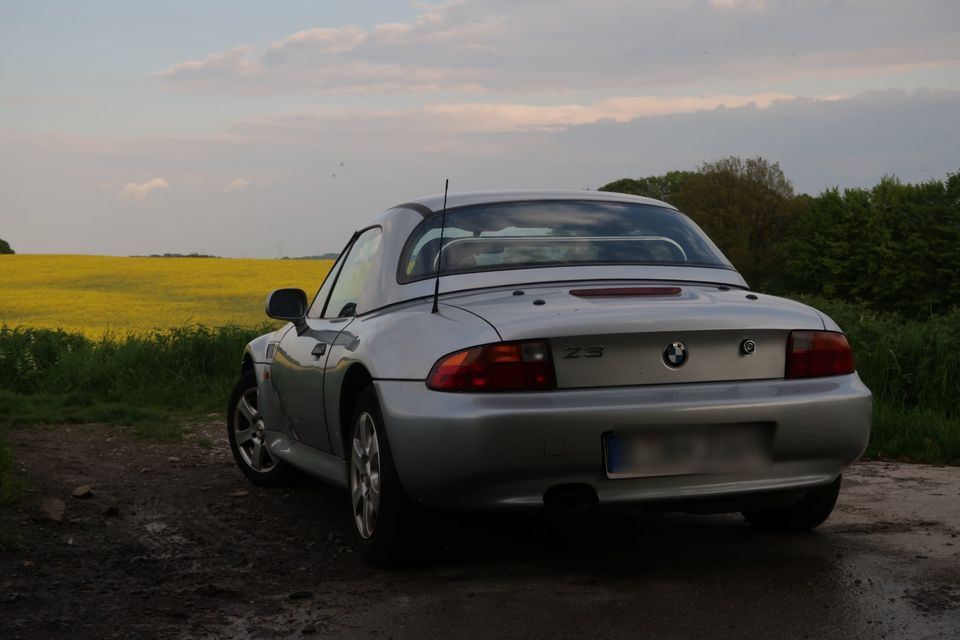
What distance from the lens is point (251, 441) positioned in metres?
7.30

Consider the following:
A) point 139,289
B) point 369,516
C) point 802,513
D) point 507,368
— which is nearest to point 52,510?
point 369,516

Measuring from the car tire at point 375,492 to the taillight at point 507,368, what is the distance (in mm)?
496

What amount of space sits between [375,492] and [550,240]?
1365 millimetres

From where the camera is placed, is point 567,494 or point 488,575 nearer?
point 567,494

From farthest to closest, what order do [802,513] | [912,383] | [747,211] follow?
[747,211] < [912,383] < [802,513]

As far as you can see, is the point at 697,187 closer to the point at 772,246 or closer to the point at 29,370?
the point at 772,246

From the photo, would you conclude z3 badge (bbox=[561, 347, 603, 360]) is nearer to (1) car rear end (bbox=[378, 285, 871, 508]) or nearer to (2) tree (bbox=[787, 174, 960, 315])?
(1) car rear end (bbox=[378, 285, 871, 508])

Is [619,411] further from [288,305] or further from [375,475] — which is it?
[288,305]

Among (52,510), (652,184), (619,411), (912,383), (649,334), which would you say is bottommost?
(52,510)

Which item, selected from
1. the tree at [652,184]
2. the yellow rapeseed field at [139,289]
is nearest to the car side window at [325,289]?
the yellow rapeseed field at [139,289]

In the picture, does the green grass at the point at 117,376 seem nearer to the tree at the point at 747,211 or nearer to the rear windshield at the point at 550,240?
the rear windshield at the point at 550,240

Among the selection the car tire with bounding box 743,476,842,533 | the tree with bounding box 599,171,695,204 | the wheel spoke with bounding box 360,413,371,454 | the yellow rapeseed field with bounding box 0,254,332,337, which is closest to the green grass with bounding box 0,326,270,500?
the yellow rapeseed field with bounding box 0,254,332,337

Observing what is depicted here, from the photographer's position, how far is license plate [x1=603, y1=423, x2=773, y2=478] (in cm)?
422

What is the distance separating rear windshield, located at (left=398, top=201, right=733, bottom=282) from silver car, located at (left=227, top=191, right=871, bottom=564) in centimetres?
1
